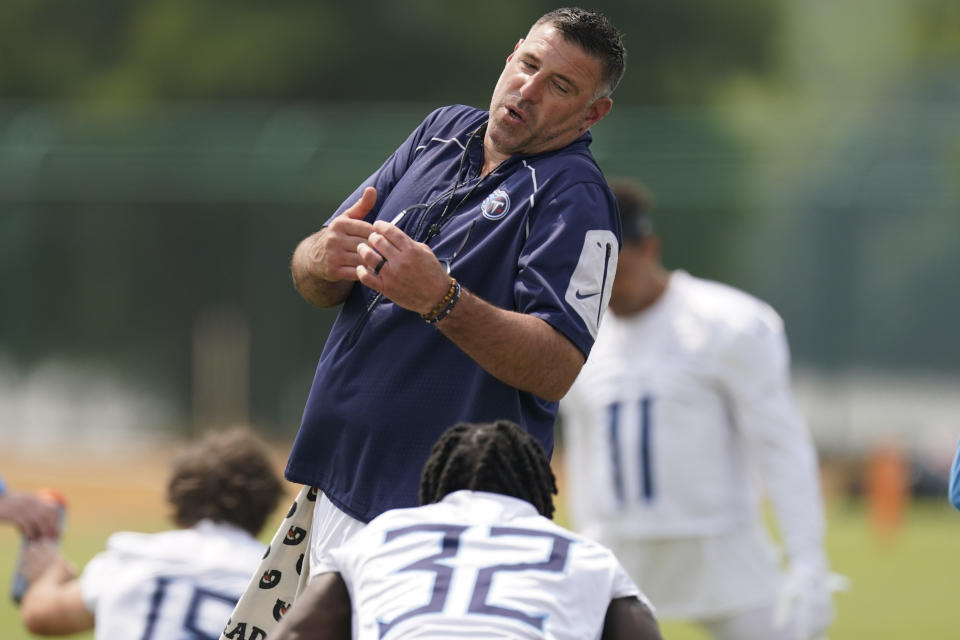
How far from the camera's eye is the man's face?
3.92m

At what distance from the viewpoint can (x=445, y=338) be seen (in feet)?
→ 12.6

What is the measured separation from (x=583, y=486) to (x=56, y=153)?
656 inches

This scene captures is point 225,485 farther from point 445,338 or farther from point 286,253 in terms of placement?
point 286,253

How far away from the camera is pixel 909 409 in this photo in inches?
779

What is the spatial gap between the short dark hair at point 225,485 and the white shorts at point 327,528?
92 centimetres

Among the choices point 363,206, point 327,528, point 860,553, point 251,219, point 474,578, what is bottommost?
point 860,553

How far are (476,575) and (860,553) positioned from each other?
38.1 feet

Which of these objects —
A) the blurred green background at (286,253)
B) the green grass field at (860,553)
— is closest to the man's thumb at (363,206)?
the green grass field at (860,553)

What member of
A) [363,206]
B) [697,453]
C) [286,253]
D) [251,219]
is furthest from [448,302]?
[251,219]

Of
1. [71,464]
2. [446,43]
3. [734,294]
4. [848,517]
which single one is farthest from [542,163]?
[446,43]

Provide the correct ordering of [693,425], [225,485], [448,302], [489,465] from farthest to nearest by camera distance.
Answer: [693,425]
[225,485]
[448,302]
[489,465]

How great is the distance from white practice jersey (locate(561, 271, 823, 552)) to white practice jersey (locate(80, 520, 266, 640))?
2.27m

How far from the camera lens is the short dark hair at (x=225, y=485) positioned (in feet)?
16.2

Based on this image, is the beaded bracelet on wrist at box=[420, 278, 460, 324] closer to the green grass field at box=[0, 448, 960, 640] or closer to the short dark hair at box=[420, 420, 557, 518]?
the short dark hair at box=[420, 420, 557, 518]
